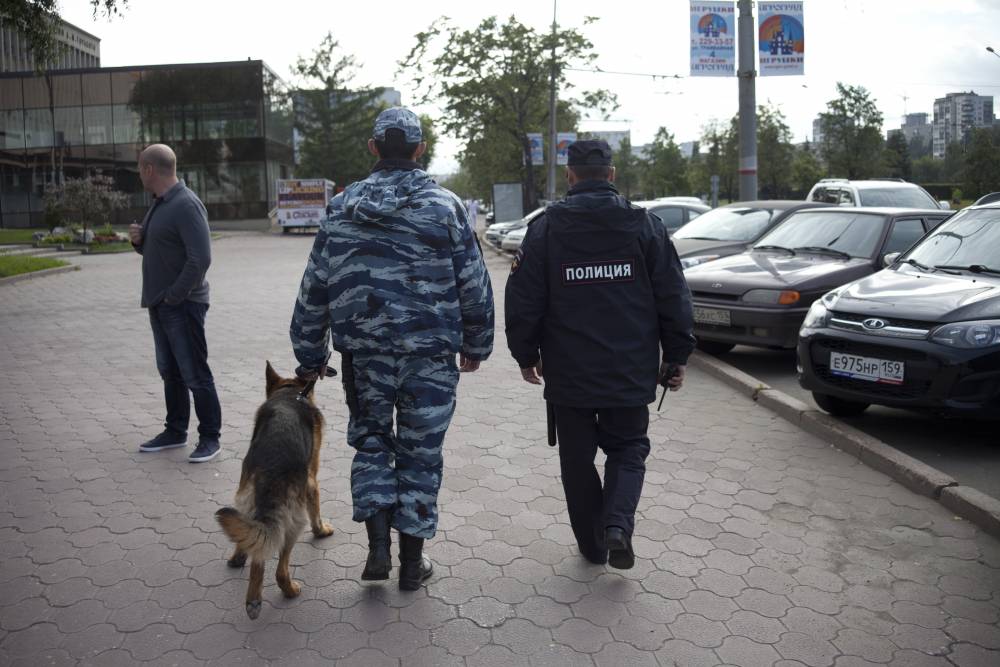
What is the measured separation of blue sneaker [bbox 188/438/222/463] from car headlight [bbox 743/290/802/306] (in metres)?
5.23

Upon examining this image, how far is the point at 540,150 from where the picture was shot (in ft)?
120

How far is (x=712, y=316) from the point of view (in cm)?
859

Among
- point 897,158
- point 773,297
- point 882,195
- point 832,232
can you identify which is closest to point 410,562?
point 773,297

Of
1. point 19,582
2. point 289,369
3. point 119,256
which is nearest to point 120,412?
point 289,369

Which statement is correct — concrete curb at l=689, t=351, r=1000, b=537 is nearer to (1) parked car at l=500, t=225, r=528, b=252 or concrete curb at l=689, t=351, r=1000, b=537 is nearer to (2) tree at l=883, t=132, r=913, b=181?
→ (1) parked car at l=500, t=225, r=528, b=252

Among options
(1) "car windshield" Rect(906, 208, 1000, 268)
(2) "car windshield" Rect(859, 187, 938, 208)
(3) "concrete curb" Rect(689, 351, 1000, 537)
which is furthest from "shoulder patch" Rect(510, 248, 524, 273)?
(2) "car windshield" Rect(859, 187, 938, 208)

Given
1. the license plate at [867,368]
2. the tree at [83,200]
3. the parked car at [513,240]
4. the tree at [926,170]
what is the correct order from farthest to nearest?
the tree at [926,170], the tree at [83,200], the parked car at [513,240], the license plate at [867,368]

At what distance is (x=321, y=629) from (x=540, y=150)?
34.4 meters

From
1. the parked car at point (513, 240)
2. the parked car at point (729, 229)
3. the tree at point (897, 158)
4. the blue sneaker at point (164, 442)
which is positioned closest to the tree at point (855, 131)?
the tree at point (897, 158)

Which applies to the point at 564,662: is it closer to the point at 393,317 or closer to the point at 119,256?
the point at 393,317

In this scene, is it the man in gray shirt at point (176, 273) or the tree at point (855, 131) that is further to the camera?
the tree at point (855, 131)

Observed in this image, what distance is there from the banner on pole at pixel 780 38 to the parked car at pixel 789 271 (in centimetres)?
639

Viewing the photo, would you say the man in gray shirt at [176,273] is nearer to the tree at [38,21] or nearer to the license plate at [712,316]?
the license plate at [712,316]

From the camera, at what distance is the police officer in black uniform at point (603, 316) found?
3.66m
